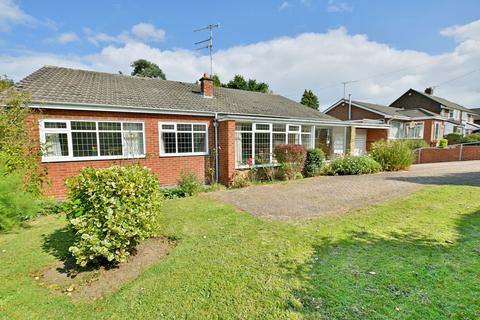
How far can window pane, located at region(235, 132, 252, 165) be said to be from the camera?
40.2 feet

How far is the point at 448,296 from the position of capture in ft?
9.37

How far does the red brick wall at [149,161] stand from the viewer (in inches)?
347

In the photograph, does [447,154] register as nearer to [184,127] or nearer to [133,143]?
[184,127]

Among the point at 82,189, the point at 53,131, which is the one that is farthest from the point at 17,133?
the point at 82,189

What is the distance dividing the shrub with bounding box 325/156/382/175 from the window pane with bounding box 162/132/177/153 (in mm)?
8285

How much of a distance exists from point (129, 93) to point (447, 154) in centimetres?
2393

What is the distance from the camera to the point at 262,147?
42.1 feet

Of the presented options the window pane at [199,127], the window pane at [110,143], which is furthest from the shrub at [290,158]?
the window pane at [110,143]

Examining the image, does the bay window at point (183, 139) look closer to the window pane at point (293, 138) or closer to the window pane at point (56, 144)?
the window pane at point (56, 144)

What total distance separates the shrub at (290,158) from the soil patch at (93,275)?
831 cm

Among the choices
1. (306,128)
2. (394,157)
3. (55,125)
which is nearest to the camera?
(55,125)

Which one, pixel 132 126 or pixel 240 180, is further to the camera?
pixel 240 180

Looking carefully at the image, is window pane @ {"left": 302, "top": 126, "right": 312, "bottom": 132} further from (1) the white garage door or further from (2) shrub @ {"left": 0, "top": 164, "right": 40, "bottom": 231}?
(2) shrub @ {"left": 0, "top": 164, "right": 40, "bottom": 231}

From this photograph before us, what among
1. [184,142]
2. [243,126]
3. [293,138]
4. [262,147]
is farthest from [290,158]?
[184,142]
